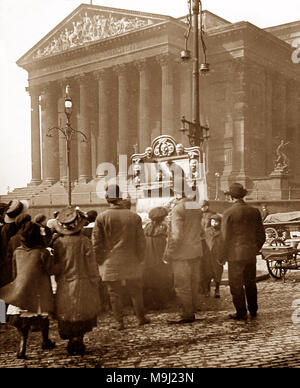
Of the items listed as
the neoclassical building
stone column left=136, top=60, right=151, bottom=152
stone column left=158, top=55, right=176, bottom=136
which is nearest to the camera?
stone column left=158, top=55, right=176, bottom=136

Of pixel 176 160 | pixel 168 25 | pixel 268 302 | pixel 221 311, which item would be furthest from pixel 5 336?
pixel 168 25

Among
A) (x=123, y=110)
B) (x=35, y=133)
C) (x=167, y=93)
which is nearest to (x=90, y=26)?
(x=123, y=110)

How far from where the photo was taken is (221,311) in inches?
335

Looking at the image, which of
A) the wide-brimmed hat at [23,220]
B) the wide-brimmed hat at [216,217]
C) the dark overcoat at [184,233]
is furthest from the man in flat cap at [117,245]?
the wide-brimmed hat at [216,217]

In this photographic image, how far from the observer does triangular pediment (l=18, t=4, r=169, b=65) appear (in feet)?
124

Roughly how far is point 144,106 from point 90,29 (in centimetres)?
733

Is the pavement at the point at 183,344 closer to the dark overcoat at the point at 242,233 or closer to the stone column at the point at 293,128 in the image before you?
the dark overcoat at the point at 242,233

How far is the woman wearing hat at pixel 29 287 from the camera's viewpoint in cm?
598

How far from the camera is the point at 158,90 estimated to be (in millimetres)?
41219

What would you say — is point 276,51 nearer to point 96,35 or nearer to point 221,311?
point 96,35

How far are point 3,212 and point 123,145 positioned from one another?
31991 mm

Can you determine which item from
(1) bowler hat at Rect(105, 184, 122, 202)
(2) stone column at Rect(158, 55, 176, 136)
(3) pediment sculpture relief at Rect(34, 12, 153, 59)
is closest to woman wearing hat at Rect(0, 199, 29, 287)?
(1) bowler hat at Rect(105, 184, 122, 202)

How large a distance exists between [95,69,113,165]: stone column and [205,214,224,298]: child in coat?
31.0 metres

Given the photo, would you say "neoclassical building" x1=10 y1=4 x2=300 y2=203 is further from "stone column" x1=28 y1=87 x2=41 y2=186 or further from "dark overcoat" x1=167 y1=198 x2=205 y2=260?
"dark overcoat" x1=167 y1=198 x2=205 y2=260
